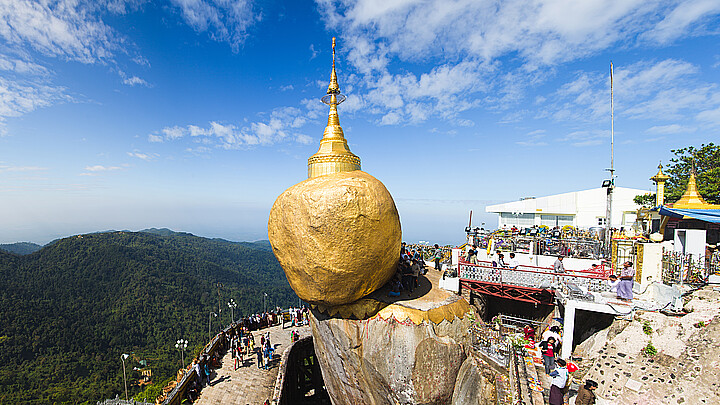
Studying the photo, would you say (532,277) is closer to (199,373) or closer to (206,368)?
(206,368)

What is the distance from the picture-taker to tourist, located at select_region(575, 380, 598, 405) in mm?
10164

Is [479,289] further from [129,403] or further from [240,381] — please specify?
[129,403]

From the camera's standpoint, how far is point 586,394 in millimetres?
10281

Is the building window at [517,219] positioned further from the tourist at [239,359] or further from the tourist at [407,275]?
the tourist at [239,359]

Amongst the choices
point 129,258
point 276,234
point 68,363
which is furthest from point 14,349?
point 276,234

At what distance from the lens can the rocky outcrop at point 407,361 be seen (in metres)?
10.3

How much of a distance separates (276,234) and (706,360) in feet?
45.1

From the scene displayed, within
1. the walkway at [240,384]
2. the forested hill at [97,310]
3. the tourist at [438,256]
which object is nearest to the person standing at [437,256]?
the tourist at [438,256]

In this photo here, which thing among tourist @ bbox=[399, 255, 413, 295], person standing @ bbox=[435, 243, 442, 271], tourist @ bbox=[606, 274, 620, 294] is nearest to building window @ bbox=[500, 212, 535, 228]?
person standing @ bbox=[435, 243, 442, 271]

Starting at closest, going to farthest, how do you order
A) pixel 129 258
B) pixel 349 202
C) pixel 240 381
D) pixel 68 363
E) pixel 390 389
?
pixel 349 202
pixel 390 389
pixel 240 381
pixel 68 363
pixel 129 258

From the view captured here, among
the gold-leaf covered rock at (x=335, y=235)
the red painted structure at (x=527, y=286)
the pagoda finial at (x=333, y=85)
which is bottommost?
the red painted structure at (x=527, y=286)

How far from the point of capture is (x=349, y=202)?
9586 mm

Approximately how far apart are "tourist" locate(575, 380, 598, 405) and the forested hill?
2494 inches

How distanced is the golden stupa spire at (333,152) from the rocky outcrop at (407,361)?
693 centimetres
